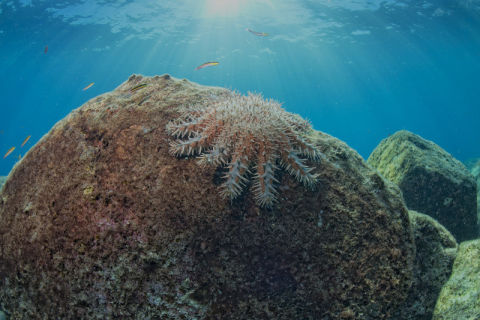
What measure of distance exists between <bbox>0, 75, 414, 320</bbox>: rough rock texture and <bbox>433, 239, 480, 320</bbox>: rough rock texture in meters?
0.49

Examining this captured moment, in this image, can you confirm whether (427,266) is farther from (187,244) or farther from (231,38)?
(231,38)

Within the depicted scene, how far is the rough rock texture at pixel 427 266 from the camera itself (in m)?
2.61

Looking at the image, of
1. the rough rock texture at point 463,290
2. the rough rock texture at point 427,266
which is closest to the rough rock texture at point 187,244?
the rough rock texture at point 427,266

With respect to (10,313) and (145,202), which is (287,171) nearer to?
(145,202)

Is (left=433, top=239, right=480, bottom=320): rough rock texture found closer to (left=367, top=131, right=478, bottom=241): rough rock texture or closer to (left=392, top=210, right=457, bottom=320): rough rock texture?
(left=392, top=210, right=457, bottom=320): rough rock texture

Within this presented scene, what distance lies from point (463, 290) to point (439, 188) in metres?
3.57

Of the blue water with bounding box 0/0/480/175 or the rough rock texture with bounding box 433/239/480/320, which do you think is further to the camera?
the blue water with bounding box 0/0/480/175

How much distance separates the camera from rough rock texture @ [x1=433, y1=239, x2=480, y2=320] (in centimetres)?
247

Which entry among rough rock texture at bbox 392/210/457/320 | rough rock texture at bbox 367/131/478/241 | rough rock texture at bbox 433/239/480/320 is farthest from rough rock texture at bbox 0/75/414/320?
rough rock texture at bbox 367/131/478/241

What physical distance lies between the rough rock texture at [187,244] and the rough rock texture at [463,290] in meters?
0.49

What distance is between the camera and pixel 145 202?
2598 mm

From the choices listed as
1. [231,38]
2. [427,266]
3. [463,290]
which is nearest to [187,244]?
[427,266]

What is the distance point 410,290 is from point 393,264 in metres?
0.32

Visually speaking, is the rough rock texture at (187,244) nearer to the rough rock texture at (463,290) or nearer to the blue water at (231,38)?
the rough rock texture at (463,290)
